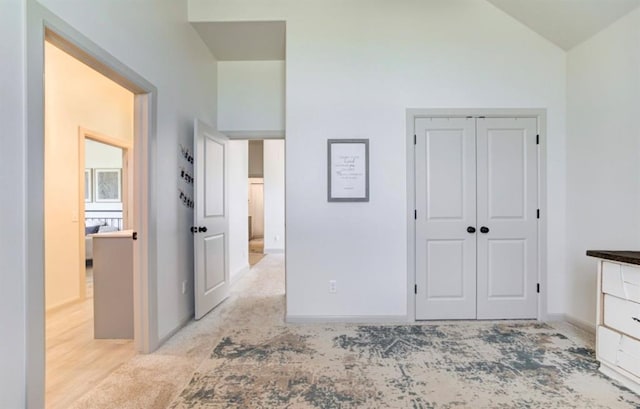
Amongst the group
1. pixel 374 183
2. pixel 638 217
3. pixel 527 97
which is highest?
pixel 527 97

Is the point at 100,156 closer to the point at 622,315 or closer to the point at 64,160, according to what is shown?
the point at 64,160

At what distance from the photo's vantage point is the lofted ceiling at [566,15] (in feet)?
8.46

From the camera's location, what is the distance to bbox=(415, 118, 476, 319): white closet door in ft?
10.4

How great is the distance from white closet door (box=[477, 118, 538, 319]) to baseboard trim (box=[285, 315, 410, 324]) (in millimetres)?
822

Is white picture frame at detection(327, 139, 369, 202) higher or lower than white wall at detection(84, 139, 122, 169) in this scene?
lower

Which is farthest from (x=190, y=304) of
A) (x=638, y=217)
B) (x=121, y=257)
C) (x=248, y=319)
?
(x=638, y=217)

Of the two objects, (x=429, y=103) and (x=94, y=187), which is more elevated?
(x=429, y=103)

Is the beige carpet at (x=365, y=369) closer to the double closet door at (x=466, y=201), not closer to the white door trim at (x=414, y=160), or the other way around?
the double closet door at (x=466, y=201)

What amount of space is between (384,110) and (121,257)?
2.70 metres

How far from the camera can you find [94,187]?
7.19 metres

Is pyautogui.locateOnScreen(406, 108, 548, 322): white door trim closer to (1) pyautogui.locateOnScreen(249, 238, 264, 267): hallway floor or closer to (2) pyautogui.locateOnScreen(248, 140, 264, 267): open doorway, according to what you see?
(1) pyautogui.locateOnScreen(249, 238, 264, 267): hallway floor

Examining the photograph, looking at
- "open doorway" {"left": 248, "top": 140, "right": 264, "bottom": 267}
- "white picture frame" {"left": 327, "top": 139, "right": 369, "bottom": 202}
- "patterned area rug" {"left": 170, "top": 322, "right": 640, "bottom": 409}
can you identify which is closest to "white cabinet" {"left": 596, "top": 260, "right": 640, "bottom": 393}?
"patterned area rug" {"left": 170, "top": 322, "right": 640, "bottom": 409}

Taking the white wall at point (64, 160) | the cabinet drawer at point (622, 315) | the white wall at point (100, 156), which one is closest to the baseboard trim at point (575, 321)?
the cabinet drawer at point (622, 315)

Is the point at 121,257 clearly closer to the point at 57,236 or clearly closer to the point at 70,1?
the point at 57,236
